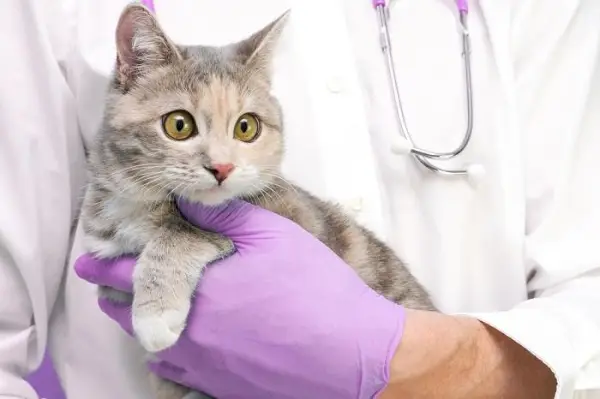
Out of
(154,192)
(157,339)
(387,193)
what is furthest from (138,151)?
(387,193)

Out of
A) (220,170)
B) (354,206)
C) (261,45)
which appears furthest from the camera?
(354,206)

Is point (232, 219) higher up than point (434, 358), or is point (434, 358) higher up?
point (232, 219)

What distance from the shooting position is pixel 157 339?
0.86 meters

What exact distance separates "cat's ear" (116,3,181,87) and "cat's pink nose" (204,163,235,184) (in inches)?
7.3

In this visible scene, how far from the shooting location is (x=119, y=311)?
966 mm

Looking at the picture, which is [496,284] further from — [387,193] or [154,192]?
[154,192]

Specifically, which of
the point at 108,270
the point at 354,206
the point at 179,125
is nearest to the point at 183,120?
the point at 179,125

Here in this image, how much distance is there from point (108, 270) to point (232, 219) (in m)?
0.19

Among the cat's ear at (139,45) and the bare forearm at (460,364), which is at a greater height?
the cat's ear at (139,45)

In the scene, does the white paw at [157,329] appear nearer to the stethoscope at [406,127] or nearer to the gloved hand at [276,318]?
the gloved hand at [276,318]

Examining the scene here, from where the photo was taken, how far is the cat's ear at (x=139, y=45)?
2.82ft

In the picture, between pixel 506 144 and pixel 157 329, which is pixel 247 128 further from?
pixel 506 144

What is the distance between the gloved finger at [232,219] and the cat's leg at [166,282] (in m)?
0.02

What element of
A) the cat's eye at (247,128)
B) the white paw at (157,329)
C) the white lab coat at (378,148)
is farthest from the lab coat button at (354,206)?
the white paw at (157,329)
